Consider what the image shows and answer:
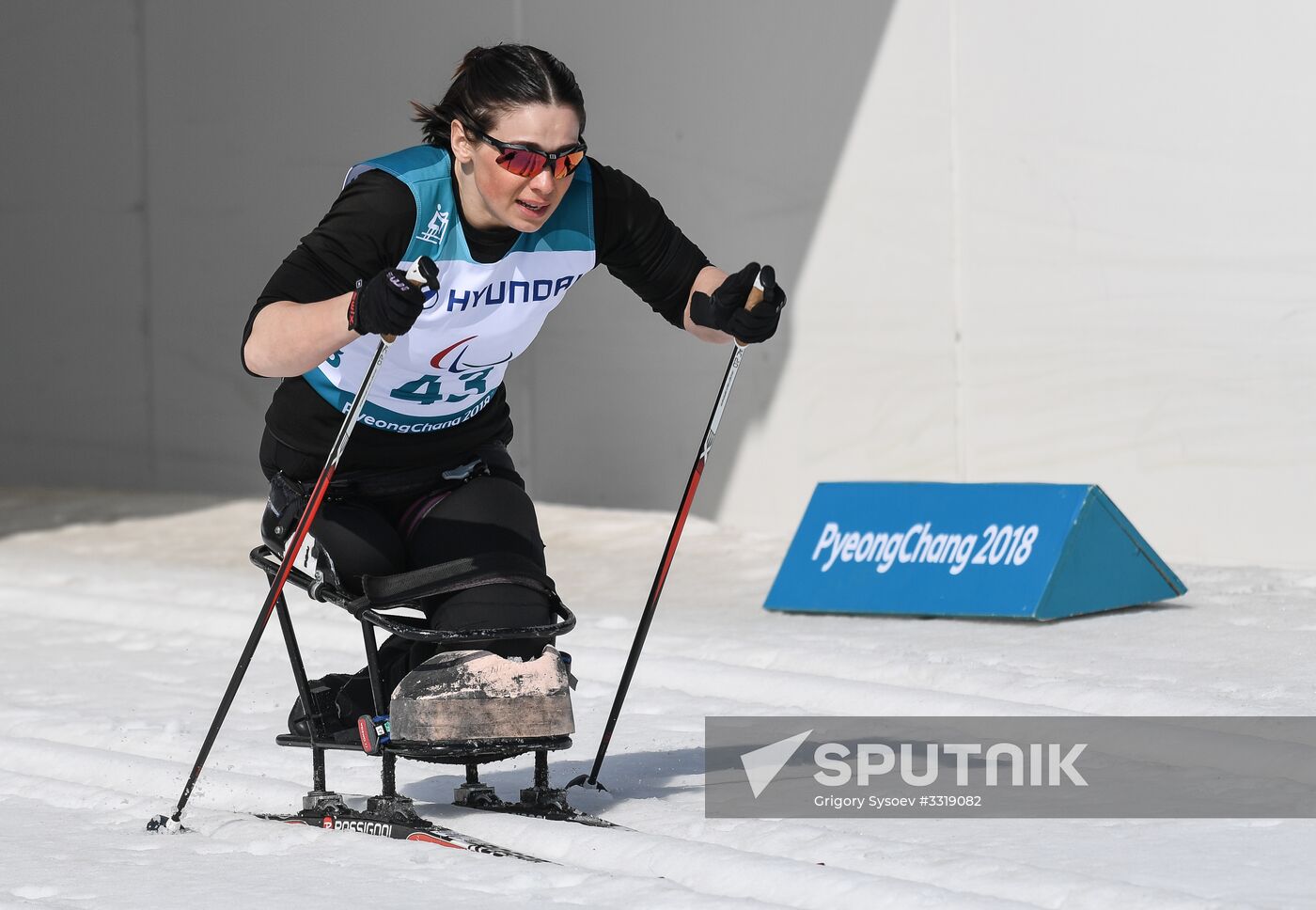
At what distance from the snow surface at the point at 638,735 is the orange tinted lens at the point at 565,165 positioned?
3.91 feet

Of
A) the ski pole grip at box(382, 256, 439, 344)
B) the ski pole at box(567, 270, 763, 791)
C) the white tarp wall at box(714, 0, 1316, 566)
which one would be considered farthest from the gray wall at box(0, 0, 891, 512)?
the ski pole grip at box(382, 256, 439, 344)

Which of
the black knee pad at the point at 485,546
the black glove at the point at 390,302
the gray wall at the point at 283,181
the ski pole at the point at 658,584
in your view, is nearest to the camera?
the black glove at the point at 390,302

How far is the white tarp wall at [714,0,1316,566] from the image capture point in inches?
268

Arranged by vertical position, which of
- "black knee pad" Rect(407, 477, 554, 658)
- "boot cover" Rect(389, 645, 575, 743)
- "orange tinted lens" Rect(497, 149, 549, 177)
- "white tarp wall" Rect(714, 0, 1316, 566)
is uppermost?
"white tarp wall" Rect(714, 0, 1316, 566)

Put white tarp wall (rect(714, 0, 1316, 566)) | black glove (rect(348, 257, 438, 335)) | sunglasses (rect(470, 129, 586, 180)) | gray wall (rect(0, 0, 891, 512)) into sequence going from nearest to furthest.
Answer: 1. black glove (rect(348, 257, 438, 335))
2. sunglasses (rect(470, 129, 586, 180))
3. white tarp wall (rect(714, 0, 1316, 566))
4. gray wall (rect(0, 0, 891, 512))

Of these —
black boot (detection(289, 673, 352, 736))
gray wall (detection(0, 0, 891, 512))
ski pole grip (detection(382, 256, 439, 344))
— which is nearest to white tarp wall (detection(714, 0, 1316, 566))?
gray wall (detection(0, 0, 891, 512))

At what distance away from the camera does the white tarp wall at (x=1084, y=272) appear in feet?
22.3

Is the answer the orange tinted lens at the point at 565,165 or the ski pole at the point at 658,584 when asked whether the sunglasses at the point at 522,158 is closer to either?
the orange tinted lens at the point at 565,165

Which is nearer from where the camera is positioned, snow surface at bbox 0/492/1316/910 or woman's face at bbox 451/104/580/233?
snow surface at bbox 0/492/1316/910

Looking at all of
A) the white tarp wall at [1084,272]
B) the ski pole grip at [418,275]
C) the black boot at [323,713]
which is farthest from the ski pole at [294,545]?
the white tarp wall at [1084,272]

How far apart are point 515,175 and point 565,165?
0.10 meters

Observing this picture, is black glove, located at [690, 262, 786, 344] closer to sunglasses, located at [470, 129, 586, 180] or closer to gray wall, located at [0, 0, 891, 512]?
sunglasses, located at [470, 129, 586, 180]

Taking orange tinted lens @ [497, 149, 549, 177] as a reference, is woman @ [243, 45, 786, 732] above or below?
below

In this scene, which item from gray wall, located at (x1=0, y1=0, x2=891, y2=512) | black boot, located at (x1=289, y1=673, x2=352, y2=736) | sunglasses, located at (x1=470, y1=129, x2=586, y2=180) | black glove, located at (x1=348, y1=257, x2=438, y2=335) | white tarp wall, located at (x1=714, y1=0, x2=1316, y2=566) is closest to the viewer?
black glove, located at (x1=348, y1=257, x2=438, y2=335)
